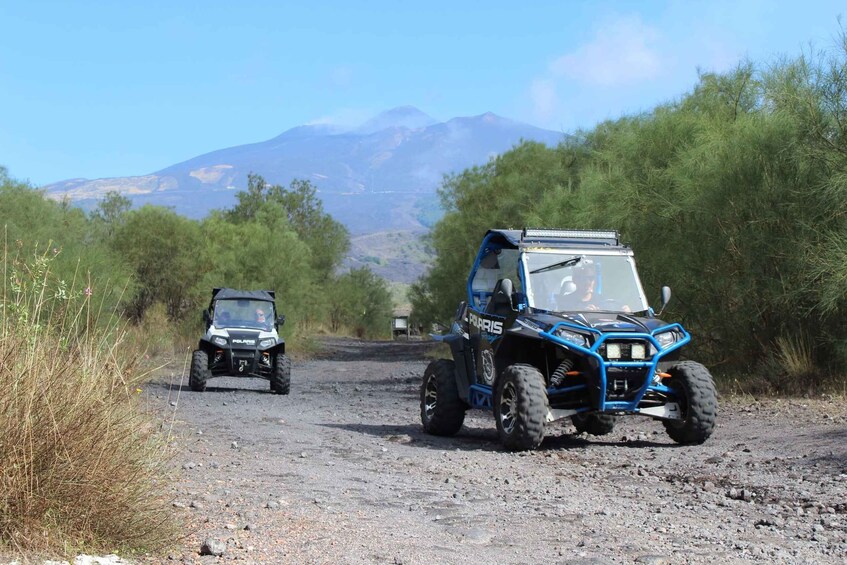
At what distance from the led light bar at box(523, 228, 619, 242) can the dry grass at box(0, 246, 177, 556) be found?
7.28 m

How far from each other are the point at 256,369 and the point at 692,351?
30.4ft

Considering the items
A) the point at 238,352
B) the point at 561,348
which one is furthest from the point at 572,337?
the point at 238,352

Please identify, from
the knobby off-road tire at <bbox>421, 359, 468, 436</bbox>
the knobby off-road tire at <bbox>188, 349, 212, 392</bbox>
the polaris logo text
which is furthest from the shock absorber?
the knobby off-road tire at <bbox>188, 349, 212, 392</bbox>

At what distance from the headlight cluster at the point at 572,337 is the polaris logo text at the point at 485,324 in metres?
1.02

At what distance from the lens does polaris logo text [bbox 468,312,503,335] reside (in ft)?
42.8

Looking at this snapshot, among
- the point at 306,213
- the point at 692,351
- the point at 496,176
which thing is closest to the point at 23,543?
the point at 692,351

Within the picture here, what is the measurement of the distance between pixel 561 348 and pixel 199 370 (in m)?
13.0

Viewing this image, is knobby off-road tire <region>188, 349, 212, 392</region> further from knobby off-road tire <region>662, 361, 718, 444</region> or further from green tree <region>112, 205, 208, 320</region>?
green tree <region>112, 205, 208, 320</region>

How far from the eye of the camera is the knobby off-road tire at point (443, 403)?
14070mm

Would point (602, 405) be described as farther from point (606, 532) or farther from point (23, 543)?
point (23, 543)

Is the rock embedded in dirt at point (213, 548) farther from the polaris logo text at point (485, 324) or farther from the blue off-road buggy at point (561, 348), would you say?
the polaris logo text at point (485, 324)

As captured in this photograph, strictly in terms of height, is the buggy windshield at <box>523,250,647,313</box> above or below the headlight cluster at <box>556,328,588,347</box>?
above

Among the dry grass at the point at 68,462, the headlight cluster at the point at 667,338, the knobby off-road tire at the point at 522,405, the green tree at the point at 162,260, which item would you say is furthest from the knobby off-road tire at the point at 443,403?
the green tree at the point at 162,260

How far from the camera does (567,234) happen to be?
44.3 feet
